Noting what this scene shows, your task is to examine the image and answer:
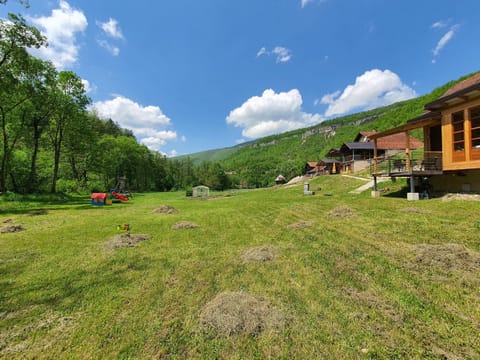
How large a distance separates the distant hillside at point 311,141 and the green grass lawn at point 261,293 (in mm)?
52210

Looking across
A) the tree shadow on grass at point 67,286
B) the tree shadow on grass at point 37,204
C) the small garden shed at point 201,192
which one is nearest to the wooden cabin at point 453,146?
the tree shadow on grass at point 67,286

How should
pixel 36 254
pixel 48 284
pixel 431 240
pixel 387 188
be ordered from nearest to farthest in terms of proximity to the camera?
pixel 48 284, pixel 431 240, pixel 36 254, pixel 387 188

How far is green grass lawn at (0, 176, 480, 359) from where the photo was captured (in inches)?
98.4

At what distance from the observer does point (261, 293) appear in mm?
3594

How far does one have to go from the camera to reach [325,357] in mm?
2289

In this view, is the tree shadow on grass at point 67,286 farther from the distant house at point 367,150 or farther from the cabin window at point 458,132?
the distant house at point 367,150

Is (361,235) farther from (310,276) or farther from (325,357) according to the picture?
(325,357)

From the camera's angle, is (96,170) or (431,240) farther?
(96,170)

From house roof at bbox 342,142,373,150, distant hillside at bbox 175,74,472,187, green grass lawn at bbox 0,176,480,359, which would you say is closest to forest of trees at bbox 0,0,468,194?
distant hillside at bbox 175,74,472,187

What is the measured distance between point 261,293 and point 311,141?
122623 mm

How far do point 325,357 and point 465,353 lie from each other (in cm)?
149

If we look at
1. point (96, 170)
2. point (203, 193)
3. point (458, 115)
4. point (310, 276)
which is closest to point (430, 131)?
point (458, 115)

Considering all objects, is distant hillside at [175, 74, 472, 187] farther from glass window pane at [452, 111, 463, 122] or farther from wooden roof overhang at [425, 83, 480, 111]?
wooden roof overhang at [425, 83, 480, 111]

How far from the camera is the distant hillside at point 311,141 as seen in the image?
62.5 metres
